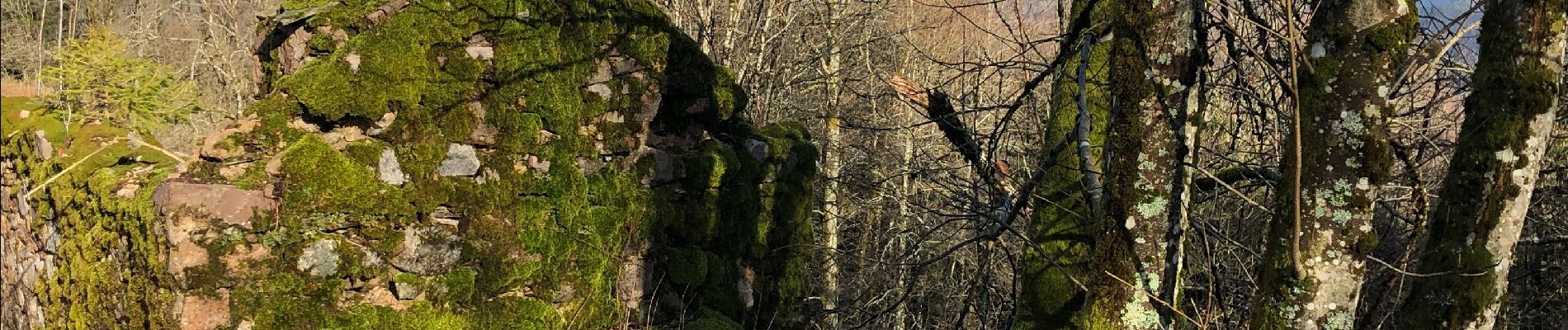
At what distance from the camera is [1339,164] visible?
10.2 feet

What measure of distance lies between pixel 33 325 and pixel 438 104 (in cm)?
242

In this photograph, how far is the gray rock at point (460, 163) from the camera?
13.7 feet

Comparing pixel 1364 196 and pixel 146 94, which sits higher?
pixel 1364 196

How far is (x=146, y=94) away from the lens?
14.1ft

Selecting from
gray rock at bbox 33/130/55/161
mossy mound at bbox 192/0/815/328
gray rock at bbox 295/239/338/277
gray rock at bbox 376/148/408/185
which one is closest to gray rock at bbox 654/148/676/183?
mossy mound at bbox 192/0/815/328

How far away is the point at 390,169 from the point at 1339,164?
11.6ft

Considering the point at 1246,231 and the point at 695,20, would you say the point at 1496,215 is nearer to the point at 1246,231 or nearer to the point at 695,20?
the point at 1246,231

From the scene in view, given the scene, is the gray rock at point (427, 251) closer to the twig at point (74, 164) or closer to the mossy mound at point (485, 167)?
the mossy mound at point (485, 167)

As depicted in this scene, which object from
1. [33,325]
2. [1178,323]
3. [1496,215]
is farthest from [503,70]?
[1496,215]

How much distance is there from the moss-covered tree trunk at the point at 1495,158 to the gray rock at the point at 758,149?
3341 millimetres

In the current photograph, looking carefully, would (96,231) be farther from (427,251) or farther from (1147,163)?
(1147,163)

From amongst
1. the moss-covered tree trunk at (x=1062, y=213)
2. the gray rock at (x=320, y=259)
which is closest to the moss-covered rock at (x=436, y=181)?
the gray rock at (x=320, y=259)

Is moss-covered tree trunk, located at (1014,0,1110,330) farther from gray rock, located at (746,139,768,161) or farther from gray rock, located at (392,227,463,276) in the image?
gray rock, located at (392,227,463,276)

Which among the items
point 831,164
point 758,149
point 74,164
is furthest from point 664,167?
point 831,164
